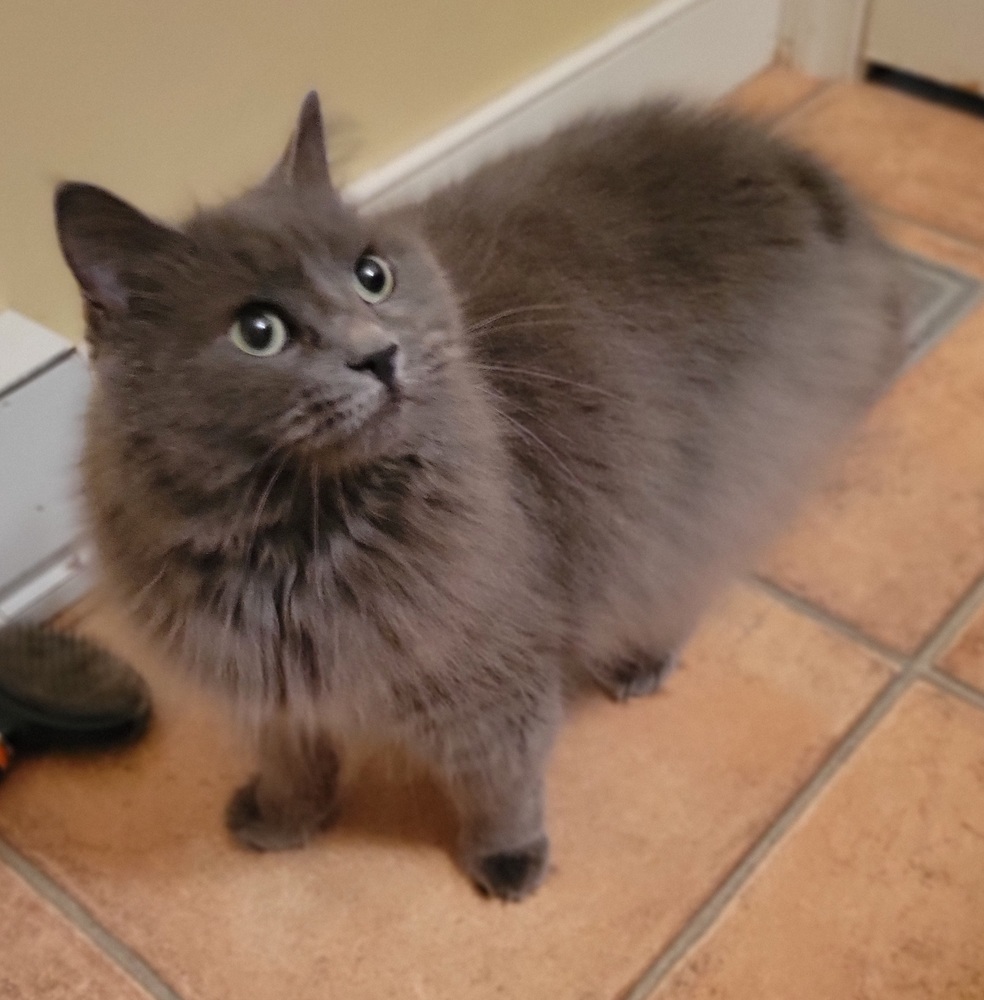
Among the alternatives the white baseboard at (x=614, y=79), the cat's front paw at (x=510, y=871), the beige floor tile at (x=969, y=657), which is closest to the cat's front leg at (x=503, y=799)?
the cat's front paw at (x=510, y=871)

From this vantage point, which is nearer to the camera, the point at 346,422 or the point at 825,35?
the point at 346,422

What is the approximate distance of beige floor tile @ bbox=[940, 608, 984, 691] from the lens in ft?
4.14

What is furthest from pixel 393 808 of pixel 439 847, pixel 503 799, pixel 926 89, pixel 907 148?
pixel 926 89

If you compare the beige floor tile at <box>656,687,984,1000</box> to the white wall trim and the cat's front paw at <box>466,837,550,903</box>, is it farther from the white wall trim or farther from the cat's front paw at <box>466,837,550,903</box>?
the white wall trim

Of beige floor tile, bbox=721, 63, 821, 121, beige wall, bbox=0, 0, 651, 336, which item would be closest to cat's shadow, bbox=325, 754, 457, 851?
beige wall, bbox=0, 0, 651, 336

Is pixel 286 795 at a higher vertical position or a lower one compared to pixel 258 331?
lower

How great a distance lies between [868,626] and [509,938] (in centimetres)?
55

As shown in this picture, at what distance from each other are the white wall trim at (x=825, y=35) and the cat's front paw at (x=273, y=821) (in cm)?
172

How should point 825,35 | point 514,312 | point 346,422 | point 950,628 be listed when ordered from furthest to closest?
point 825,35 → point 950,628 → point 514,312 → point 346,422

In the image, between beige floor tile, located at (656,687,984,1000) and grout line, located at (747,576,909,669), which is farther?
grout line, located at (747,576,909,669)

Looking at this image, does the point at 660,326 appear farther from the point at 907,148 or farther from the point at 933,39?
the point at 933,39

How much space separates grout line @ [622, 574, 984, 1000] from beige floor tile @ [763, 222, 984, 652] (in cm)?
2

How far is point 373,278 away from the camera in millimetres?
833

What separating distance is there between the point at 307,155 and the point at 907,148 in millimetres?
1454
